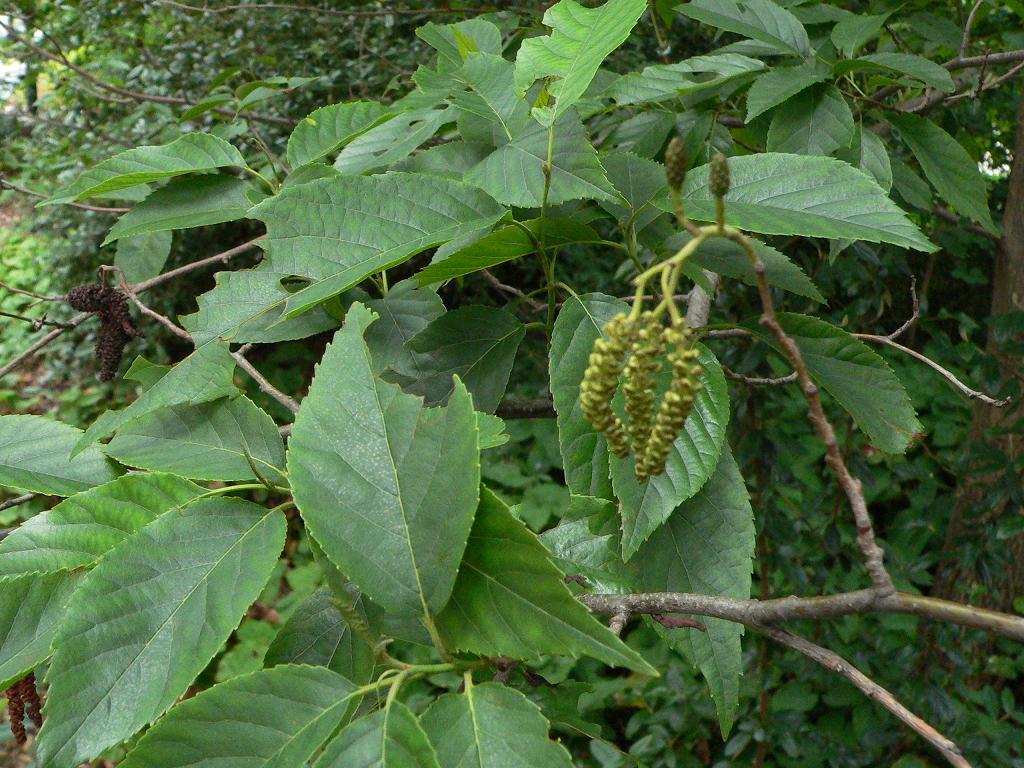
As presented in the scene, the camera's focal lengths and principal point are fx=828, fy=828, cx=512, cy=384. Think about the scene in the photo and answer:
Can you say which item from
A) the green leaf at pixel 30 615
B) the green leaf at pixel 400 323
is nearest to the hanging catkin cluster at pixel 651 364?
the green leaf at pixel 400 323

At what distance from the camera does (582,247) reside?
3910 mm

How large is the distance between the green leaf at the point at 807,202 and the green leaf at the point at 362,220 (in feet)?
0.78

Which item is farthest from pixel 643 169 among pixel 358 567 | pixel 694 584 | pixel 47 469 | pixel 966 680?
pixel 966 680

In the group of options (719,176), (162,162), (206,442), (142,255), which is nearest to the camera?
(719,176)

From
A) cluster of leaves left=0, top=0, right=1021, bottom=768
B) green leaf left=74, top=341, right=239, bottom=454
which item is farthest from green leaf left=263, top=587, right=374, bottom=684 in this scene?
green leaf left=74, top=341, right=239, bottom=454

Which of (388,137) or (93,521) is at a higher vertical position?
(388,137)

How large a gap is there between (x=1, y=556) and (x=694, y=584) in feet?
2.29

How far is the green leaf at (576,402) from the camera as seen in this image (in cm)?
84

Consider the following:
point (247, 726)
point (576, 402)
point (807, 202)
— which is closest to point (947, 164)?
point (807, 202)

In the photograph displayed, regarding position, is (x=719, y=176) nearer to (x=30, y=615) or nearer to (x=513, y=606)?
(x=513, y=606)

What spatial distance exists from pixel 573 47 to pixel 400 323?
37cm

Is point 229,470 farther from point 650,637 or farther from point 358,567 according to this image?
point 650,637

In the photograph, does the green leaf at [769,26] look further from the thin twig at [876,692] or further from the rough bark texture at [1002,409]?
the rough bark texture at [1002,409]

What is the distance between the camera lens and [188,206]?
116 cm
